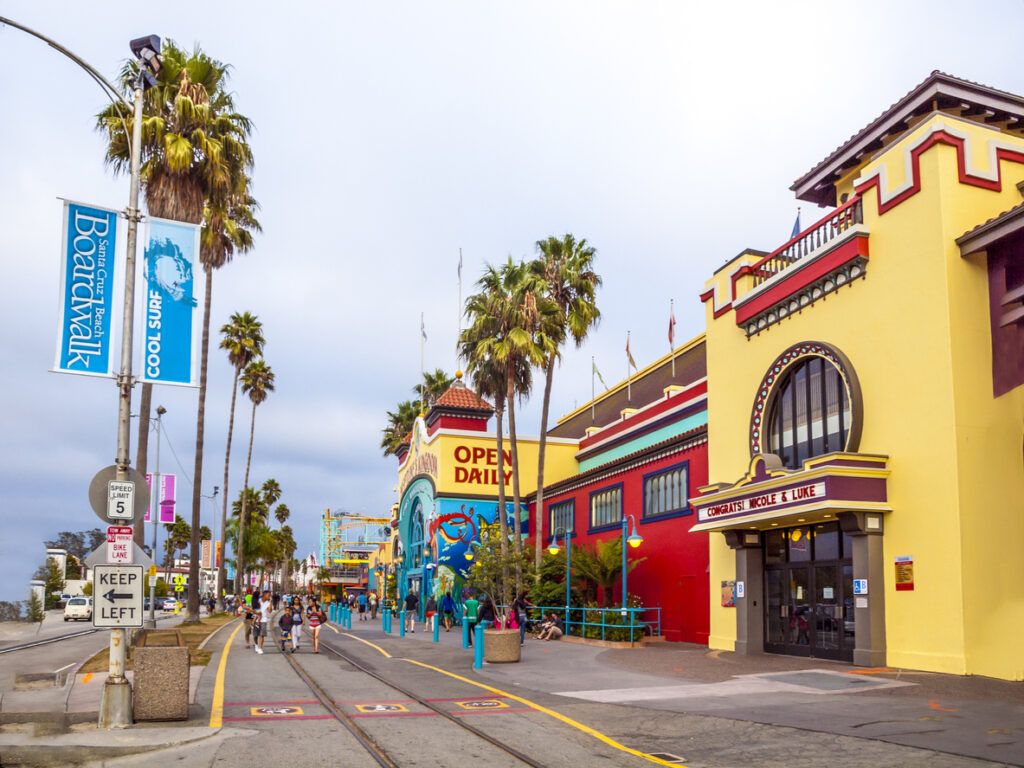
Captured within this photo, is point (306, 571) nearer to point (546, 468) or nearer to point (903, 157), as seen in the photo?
point (546, 468)

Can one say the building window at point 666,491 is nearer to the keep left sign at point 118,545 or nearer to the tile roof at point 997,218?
the tile roof at point 997,218

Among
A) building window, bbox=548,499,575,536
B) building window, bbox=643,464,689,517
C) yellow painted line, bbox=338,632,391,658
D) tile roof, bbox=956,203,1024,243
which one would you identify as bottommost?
yellow painted line, bbox=338,632,391,658

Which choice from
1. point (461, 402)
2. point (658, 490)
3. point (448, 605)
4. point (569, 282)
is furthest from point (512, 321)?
point (448, 605)

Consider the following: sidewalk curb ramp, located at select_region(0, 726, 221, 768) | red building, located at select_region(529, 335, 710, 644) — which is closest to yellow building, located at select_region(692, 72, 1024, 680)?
red building, located at select_region(529, 335, 710, 644)

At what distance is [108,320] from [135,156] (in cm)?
227

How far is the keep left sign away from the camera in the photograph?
10891mm

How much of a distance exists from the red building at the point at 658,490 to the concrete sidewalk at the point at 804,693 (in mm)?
4827

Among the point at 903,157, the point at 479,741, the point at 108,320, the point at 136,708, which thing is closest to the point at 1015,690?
the point at 479,741

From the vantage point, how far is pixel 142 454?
2358 centimetres

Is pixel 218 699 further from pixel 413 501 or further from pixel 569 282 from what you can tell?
pixel 413 501

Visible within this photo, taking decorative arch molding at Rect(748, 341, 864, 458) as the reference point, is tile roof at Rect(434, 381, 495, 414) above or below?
above

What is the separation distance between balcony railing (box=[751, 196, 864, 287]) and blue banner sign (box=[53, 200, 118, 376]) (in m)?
14.3

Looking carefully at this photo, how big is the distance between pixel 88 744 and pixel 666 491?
20935mm

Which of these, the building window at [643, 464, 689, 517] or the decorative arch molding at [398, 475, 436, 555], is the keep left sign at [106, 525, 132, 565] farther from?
the decorative arch molding at [398, 475, 436, 555]
